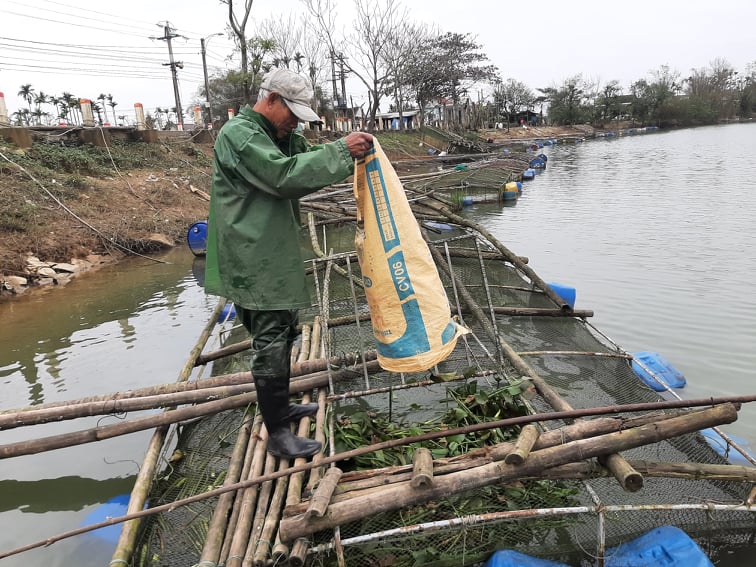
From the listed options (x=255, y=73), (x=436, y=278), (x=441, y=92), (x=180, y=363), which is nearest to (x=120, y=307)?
(x=180, y=363)

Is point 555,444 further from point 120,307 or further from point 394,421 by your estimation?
point 120,307

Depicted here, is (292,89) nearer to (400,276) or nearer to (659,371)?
(400,276)

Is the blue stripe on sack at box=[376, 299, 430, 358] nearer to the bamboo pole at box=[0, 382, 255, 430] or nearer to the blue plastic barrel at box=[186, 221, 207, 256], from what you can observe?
Result: the bamboo pole at box=[0, 382, 255, 430]

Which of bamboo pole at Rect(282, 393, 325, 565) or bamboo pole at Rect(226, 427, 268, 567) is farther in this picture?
bamboo pole at Rect(226, 427, 268, 567)

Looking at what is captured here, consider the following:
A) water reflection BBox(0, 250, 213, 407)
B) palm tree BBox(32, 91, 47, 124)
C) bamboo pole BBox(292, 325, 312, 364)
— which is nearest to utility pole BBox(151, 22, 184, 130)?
palm tree BBox(32, 91, 47, 124)

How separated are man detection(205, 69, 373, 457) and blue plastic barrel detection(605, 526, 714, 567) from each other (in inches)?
67.0

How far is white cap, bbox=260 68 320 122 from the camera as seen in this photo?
2.51 meters

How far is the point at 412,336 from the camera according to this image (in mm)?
2729

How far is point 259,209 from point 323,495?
1455 mm

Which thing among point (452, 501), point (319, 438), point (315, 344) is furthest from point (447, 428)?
point (315, 344)

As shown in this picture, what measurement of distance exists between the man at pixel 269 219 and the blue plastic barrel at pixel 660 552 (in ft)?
5.59

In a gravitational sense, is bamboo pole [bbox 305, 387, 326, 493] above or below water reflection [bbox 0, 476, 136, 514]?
above

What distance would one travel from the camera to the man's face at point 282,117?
8.45ft

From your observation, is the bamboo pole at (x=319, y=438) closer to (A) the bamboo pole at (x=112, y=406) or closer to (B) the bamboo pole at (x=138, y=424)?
(B) the bamboo pole at (x=138, y=424)
